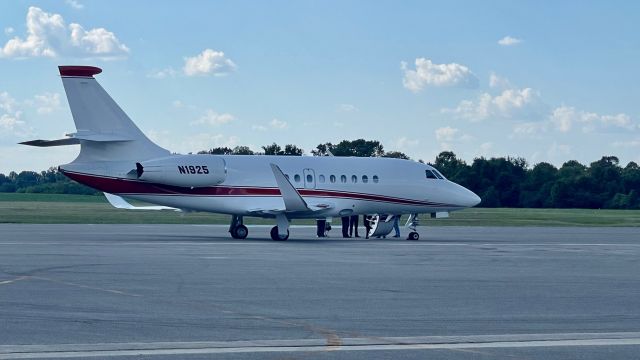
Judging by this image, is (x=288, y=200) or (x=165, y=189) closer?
(x=165, y=189)

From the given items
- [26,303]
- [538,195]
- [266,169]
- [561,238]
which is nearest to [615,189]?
[538,195]

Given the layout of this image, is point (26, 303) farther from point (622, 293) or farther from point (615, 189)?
point (615, 189)

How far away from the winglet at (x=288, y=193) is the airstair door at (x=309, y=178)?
8.34ft

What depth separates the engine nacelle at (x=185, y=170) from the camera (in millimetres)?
35156

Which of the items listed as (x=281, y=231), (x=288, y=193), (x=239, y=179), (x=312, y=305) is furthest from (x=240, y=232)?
(x=312, y=305)

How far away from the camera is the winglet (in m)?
36.2

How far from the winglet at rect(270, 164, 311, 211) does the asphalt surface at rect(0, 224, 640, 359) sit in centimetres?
760

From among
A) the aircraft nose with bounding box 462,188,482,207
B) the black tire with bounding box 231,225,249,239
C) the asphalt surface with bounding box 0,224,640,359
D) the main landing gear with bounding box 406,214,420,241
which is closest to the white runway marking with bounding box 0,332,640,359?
the asphalt surface with bounding box 0,224,640,359

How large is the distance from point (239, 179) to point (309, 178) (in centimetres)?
304

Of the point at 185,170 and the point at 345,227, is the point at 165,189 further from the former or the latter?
the point at 345,227

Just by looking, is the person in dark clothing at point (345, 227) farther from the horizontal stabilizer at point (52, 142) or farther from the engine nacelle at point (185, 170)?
the horizontal stabilizer at point (52, 142)

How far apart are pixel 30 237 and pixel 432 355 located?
2674cm

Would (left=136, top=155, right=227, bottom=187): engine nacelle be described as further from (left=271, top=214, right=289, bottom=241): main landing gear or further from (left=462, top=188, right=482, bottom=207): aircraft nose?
(left=462, top=188, right=482, bottom=207): aircraft nose

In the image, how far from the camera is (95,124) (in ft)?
113
